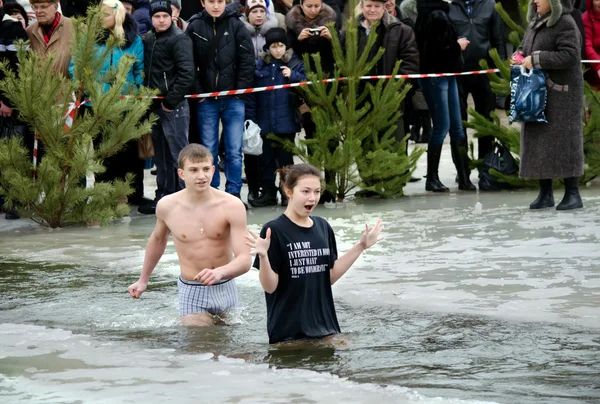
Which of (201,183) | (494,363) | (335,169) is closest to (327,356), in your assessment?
(494,363)

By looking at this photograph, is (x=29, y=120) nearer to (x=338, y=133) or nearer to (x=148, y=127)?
(x=148, y=127)

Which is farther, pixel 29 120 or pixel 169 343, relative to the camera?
pixel 29 120

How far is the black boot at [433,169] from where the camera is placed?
46.5 feet

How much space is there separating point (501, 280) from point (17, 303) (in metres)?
3.46

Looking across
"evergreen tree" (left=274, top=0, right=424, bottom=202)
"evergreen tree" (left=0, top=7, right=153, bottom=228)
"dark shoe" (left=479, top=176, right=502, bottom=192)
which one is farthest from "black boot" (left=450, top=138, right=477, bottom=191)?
"evergreen tree" (left=0, top=7, right=153, bottom=228)

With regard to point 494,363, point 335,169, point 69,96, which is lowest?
point 494,363

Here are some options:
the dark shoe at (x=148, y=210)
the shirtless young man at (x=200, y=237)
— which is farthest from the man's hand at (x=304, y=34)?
the shirtless young man at (x=200, y=237)

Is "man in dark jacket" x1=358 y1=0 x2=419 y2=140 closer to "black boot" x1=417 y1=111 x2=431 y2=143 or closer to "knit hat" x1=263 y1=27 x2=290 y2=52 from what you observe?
"knit hat" x1=263 y1=27 x2=290 y2=52

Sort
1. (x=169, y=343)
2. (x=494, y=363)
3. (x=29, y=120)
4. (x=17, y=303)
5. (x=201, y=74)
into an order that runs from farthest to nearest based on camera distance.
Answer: (x=201, y=74), (x=29, y=120), (x=17, y=303), (x=169, y=343), (x=494, y=363)

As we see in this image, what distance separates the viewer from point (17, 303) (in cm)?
862

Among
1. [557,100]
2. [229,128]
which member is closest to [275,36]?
[229,128]

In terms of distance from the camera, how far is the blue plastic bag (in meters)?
11.8

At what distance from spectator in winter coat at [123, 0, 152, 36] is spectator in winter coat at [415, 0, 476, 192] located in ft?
10.4

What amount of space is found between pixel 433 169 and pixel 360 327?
7.00 meters
